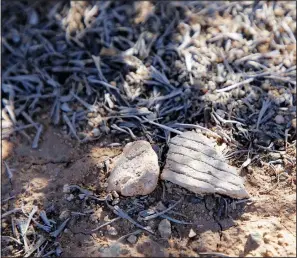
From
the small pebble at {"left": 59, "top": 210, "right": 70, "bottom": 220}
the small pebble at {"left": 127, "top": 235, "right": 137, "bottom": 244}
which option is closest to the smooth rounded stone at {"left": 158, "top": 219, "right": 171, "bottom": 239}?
the small pebble at {"left": 127, "top": 235, "right": 137, "bottom": 244}

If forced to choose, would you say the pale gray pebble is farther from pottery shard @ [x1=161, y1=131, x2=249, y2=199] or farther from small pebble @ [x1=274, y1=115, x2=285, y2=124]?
small pebble @ [x1=274, y1=115, x2=285, y2=124]

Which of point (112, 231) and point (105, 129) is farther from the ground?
point (105, 129)

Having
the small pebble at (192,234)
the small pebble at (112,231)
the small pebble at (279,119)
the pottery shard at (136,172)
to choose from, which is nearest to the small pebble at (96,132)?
the pottery shard at (136,172)

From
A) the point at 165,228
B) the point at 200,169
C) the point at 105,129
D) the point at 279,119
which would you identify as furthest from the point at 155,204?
the point at 279,119

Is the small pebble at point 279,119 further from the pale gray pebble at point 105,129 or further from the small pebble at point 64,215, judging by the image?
the small pebble at point 64,215

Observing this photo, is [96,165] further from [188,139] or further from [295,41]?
[295,41]

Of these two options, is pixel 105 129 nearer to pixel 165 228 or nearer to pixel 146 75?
pixel 146 75
